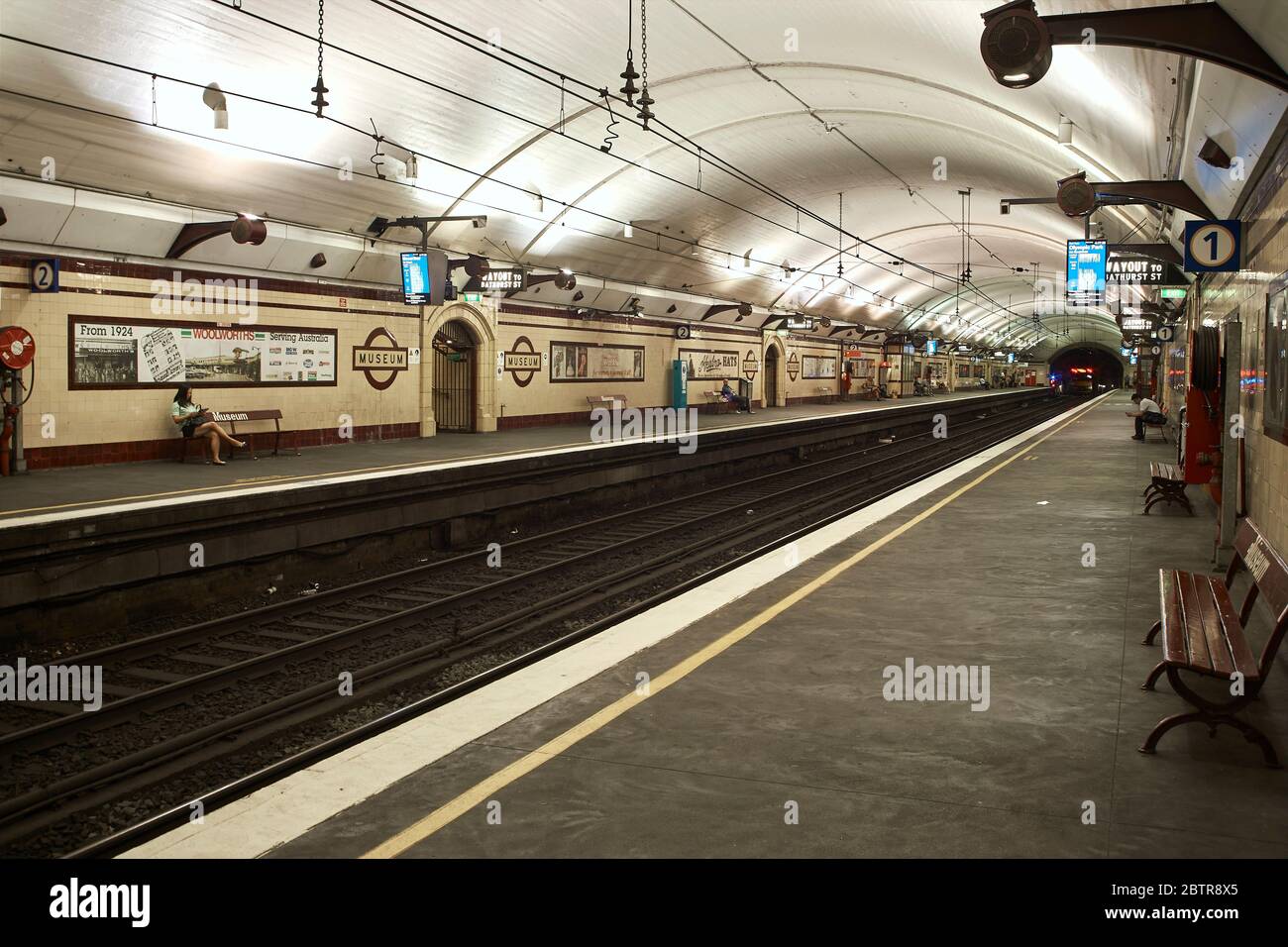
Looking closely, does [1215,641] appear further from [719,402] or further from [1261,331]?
[719,402]

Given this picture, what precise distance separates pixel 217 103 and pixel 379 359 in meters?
6.14

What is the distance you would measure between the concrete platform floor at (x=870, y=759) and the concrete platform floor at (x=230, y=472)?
6657mm

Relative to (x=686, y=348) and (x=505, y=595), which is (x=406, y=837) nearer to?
(x=505, y=595)

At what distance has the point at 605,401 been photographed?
25750 millimetres

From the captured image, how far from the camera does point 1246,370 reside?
8859 millimetres

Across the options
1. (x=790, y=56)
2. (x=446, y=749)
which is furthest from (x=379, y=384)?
(x=446, y=749)

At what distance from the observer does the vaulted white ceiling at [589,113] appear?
Result: 36.6 feet

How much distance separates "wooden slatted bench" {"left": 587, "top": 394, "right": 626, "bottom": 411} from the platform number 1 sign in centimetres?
1801

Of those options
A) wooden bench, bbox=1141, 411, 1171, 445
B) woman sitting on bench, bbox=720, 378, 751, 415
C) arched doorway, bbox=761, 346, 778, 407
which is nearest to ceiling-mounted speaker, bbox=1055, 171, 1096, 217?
wooden bench, bbox=1141, 411, 1171, 445

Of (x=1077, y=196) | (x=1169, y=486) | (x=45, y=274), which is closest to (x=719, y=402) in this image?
(x=1077, y=196)

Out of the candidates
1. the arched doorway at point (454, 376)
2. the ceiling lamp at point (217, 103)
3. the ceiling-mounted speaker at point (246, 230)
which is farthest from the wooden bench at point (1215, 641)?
the arched doorway at point (454, 376)

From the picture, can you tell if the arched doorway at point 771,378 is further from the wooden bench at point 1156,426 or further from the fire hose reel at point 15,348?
the fire hose reel at point 15,348

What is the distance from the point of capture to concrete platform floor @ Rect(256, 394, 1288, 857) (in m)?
3.03

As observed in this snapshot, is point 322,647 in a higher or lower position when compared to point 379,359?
lower
